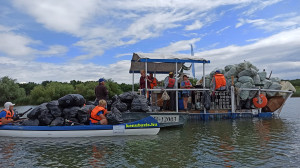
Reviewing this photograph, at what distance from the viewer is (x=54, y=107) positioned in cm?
1113

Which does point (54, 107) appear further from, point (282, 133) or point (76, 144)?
point (282, 133)

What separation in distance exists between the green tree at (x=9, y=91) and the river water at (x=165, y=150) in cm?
5035

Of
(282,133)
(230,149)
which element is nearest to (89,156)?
(230,149)

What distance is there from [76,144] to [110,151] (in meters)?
1.78

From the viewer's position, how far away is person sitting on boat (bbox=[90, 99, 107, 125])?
10375 mm

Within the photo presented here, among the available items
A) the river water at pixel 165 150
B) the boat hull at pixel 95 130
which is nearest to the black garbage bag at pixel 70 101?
the boat hull at pixel 95 130

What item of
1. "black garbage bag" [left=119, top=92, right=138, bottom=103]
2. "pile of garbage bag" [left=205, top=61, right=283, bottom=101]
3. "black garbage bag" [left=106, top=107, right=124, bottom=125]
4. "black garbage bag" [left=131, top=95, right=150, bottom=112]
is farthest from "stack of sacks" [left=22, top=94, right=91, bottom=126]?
"pile of garbage bag" [left=205, top=61, right=283, bottom=101]

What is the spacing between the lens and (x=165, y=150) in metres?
8.03

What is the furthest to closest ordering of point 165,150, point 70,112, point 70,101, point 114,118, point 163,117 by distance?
point 163,117
point 70,101
point 70,112
point 114,118
point 165,150

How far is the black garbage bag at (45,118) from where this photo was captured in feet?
36.3

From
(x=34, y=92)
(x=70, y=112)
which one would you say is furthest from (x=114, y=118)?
(x=34, y=92)

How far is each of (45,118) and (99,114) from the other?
96.9 inches

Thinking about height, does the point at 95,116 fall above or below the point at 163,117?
above

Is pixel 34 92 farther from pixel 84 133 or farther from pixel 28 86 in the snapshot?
pixel 84 133
